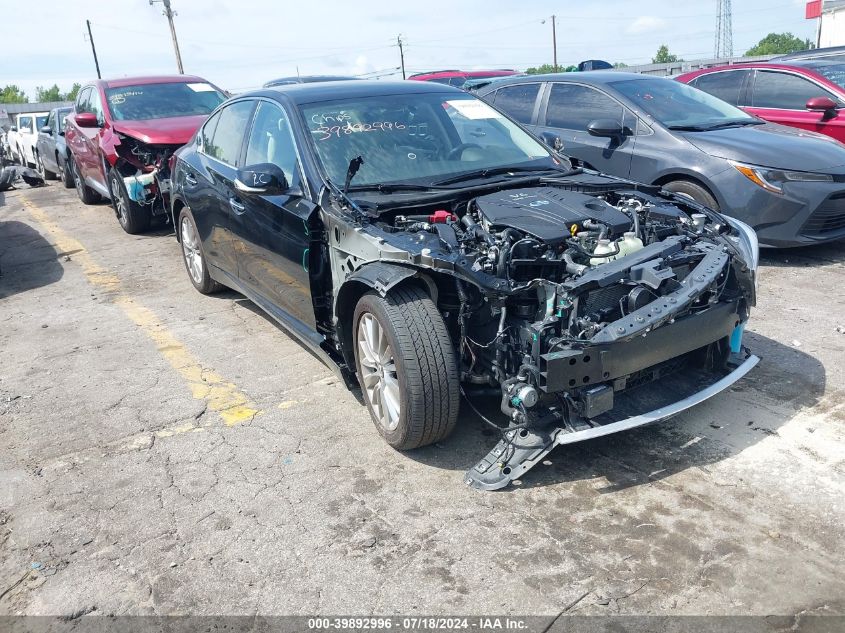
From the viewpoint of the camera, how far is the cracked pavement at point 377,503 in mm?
2723

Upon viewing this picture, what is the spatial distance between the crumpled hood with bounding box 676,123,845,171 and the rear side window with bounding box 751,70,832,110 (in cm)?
152

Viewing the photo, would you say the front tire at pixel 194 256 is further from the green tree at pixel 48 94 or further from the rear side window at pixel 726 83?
the green tree at pixel 48 94

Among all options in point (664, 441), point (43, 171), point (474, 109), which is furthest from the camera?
point (43, 171)

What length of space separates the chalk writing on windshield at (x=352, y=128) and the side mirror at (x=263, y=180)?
334 mm

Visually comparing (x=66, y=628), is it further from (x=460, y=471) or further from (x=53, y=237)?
(x=53, y=237)

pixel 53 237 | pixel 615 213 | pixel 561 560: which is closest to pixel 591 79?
pixel 615 213

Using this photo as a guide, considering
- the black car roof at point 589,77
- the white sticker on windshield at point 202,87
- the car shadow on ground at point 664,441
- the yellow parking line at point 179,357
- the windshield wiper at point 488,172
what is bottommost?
the car shadow on ground at point 664,441

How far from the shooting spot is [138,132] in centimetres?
854

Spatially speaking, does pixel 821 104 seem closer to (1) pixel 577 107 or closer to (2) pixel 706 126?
(2) pixel 706 126

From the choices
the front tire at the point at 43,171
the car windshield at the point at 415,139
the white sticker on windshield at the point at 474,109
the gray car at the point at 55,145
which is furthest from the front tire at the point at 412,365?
the front tire at the point at 43,171

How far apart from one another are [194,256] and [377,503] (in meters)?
3.90

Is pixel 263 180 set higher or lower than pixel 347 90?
lower

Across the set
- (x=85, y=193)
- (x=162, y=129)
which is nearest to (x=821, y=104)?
(x=162, y=129)

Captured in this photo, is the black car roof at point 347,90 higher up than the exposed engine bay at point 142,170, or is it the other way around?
the black car roof at point 347,90
